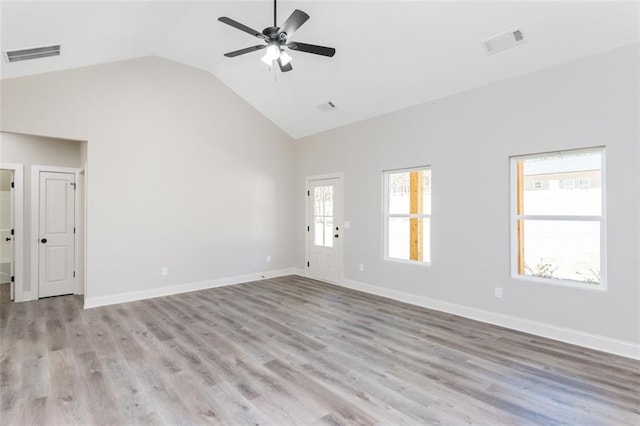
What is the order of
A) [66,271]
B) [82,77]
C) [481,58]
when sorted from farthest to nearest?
[66,271], [82,77], [481,58]

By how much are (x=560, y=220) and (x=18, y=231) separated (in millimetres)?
7543

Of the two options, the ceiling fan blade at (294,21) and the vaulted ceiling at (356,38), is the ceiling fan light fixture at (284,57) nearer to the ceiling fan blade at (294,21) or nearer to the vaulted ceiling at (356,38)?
the ceiling fan blade at (294,21)

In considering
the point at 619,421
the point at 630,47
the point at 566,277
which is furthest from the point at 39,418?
the point at 630,47

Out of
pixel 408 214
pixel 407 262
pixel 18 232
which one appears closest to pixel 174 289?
pixel 18 232

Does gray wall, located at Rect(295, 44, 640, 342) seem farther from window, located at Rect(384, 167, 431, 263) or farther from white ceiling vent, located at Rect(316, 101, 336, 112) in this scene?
white ceiling vent, located at Rect(316, 101, 336, 112)

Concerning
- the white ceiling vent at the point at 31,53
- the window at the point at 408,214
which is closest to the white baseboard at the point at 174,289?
the window at the point at 408,214

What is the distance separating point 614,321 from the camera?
3211 millimetres

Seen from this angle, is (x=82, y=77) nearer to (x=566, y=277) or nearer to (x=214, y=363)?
(x=214, y=363)

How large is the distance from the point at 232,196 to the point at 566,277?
5.27 meters

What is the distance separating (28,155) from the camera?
516cm

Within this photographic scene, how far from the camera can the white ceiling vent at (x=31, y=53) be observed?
3699 mm

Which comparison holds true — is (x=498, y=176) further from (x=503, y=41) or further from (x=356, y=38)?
(x=356, y=38)

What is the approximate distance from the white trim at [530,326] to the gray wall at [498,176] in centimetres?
6

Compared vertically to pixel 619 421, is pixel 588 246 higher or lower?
higher
